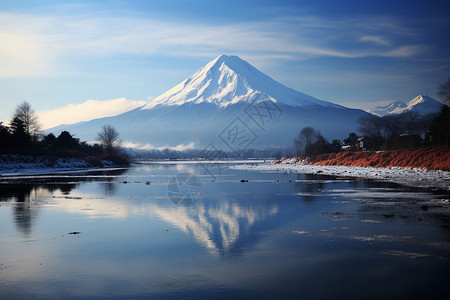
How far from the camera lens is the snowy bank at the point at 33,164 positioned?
71062 mm

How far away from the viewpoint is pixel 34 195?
97.6 feet

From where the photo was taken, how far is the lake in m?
9.01

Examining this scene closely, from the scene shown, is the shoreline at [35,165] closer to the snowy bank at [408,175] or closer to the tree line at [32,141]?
the tree line at [32,141]

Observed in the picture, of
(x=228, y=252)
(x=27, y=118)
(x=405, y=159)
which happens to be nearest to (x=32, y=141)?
(x=27, y=118)

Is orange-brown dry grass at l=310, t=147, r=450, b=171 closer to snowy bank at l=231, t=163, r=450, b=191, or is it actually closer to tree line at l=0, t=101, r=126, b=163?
snowy bank at l=231, t=163, r=450, b=191

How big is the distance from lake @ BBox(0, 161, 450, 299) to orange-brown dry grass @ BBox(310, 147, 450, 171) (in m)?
34.6

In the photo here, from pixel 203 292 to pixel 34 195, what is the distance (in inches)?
958

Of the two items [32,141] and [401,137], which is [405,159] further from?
[32,141]

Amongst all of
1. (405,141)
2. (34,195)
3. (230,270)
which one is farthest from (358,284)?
(405,141)

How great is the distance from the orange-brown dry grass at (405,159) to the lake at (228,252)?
3460 centimetres

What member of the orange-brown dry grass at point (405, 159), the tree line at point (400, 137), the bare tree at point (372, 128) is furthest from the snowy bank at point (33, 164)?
the bare tree at point (372, 128)

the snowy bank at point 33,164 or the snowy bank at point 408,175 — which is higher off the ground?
the snowy bank at point 33,164

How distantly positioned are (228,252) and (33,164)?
74.1 meters

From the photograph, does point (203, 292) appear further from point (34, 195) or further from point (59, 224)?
point (34, 195)
